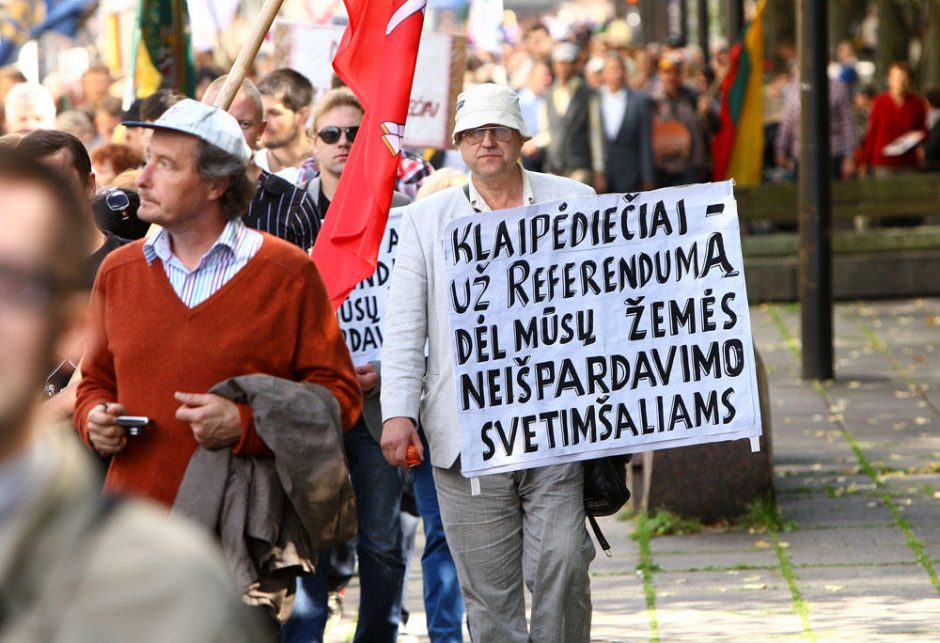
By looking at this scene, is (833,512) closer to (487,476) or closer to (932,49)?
(487,476)

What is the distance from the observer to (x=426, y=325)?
5.50 metres

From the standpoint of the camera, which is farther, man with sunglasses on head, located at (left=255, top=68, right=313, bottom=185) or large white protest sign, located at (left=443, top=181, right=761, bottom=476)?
man with sunglasses on head, located at (left=255, top=68, right=313, bottom=185)

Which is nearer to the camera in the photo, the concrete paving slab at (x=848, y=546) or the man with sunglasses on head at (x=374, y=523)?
the man with sunglasses on head at (x=374, y=523)

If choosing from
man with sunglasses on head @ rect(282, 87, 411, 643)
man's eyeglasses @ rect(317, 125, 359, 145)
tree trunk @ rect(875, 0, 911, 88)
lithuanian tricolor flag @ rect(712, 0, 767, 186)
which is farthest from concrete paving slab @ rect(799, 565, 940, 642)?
tree trunk @ rect(875, 0, 911, 88)

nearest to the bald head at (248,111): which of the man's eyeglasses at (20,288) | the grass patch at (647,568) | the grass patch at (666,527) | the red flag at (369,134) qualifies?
the red flag at (369,134)

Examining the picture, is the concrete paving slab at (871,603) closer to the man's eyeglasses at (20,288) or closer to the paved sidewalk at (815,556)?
the paved sidewalk at (815,556)

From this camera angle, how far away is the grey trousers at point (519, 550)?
5.24 metres

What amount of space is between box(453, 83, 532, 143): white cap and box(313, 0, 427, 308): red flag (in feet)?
2.51

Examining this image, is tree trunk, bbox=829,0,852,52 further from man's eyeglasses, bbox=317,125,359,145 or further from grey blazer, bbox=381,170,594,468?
grey blazer, bbox=381,170,594,468

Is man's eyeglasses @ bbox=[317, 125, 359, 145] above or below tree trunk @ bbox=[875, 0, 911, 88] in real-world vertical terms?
below

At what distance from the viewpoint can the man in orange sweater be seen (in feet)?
14.0

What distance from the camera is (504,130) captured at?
Result: 5398mm

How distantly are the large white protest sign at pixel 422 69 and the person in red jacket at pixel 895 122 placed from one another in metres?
10.6

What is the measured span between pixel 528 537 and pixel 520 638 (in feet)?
0.96
